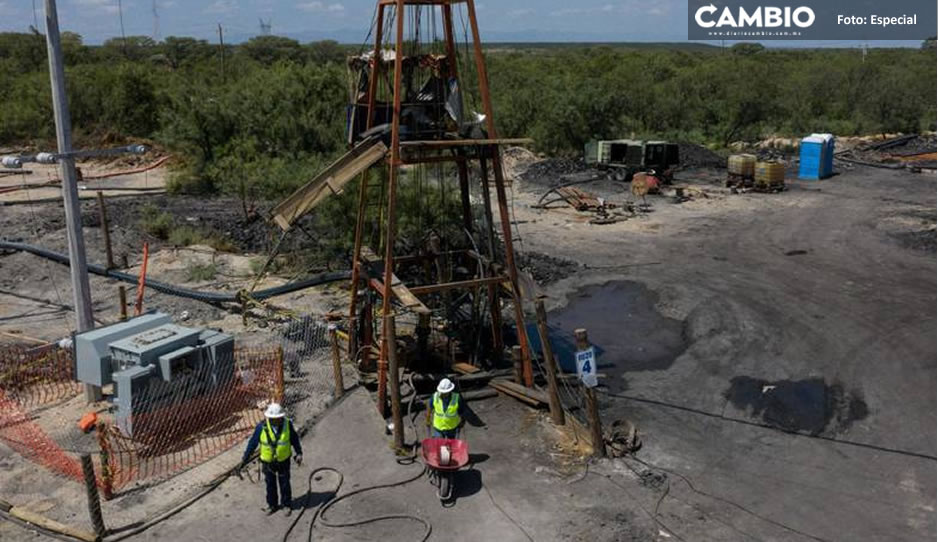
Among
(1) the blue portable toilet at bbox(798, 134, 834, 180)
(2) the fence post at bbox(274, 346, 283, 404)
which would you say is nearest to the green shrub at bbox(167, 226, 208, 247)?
(2) the fence post at bbox(274, 346, 283, 404)

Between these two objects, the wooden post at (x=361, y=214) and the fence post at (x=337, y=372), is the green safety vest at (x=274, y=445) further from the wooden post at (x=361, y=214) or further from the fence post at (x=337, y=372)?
the wooden post at (x=361, y=214)

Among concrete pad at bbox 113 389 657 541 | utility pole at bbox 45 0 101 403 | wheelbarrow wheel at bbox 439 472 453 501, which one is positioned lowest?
concrete pad at bbox 113 389 657 541

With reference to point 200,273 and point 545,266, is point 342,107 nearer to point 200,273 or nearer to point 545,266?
point 545,266

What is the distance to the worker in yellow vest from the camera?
1058 cm

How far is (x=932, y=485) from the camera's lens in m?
12.0

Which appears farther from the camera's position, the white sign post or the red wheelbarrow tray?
the white sign post

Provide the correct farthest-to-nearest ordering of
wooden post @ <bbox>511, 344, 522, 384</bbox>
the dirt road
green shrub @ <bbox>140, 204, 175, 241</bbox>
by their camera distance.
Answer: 1. green shrub @ <bbox>140, 204, 175, 241</bbox>
2. wooden post @ <bbox>511, 344, 522, 384</bbox>
3. the dirt road

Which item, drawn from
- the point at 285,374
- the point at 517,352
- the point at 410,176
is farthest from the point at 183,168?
the point at 517,352

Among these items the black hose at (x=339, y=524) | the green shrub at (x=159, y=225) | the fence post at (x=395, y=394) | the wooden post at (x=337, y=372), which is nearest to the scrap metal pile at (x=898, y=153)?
the green shrub at (x=159, y=225)

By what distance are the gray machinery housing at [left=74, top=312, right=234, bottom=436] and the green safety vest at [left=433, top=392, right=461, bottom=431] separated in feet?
14.0

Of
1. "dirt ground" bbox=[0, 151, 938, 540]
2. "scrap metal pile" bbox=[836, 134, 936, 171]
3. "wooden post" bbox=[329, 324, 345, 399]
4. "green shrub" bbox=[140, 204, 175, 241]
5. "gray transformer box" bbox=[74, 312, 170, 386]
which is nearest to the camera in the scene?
"dirt ground" bbox=[0, 151, 938, 540]

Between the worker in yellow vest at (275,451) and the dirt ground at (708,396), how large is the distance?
0.39 meters

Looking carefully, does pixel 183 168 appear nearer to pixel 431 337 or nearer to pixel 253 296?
pixel 253 296

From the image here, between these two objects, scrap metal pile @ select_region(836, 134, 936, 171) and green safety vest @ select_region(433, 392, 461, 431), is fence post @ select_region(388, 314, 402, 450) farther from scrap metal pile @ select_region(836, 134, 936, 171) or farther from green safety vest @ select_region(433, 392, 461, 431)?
scrap metal pile @ select_region(836, 134, 936, 171)
